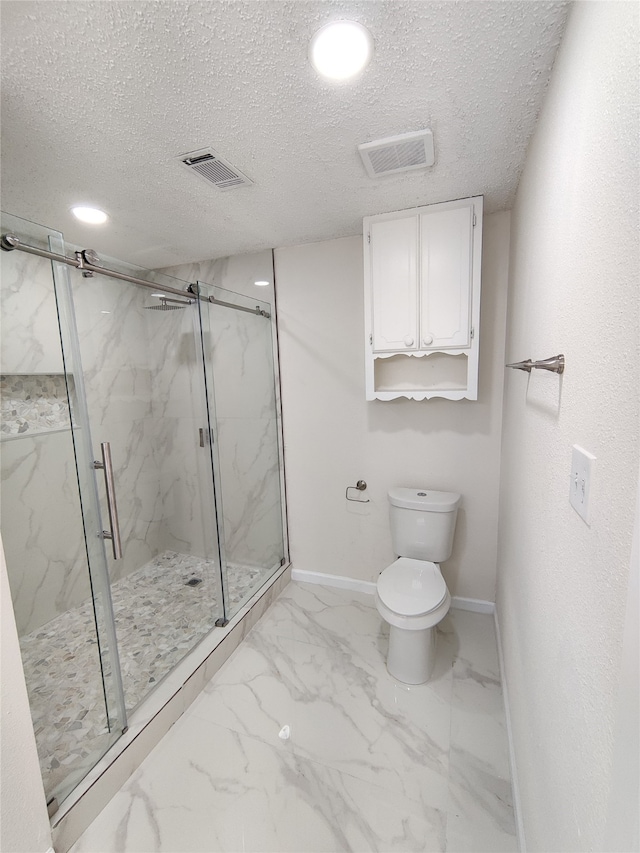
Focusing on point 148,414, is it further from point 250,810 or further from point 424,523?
point 250,810

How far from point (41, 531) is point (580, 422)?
258 centimetres

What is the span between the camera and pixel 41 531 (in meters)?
2.11

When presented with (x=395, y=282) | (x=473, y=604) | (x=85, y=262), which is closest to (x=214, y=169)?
(x=85, y=262)

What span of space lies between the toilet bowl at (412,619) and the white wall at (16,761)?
130 cm

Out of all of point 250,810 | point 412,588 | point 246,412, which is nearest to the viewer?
point 250,810

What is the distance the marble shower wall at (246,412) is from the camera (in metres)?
2.39

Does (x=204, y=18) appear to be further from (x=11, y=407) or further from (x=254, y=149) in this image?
(x=11, y=407)

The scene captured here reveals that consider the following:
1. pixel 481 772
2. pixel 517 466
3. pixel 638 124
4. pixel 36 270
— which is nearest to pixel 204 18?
pixel 638 124

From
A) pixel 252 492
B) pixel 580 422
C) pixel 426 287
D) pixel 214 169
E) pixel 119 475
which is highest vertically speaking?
pixel 214 169

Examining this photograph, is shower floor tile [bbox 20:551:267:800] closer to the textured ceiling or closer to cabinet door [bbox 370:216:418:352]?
cabinet door [bbox 370:216:418:352]

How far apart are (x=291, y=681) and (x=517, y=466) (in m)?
1.46

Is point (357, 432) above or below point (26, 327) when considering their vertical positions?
below

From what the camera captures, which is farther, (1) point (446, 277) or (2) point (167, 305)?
(2) point (167, 305)

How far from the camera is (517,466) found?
58.9 inches
